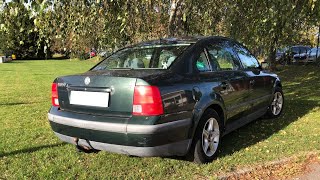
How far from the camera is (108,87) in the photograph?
3885 millimetres

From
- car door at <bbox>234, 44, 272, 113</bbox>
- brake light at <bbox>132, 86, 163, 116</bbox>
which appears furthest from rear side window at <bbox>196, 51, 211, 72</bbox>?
car door at <bbox>234, 44, 272, 113</bbox>

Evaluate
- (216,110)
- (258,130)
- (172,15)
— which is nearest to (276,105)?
(258,130)

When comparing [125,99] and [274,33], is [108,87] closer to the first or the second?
[125,99]

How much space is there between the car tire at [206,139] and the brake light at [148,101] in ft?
2.53

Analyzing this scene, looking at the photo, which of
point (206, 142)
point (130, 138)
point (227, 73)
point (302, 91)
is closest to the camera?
point (130, 138)

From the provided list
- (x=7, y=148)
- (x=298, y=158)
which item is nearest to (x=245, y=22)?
(x=298, y=158)

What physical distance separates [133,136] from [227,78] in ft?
5.80

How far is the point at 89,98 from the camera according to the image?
4031mm

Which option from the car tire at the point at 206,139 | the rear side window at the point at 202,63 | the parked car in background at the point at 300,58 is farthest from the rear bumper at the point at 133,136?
the parked car in background at the point at 300,58

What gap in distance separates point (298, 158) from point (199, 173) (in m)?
1.33

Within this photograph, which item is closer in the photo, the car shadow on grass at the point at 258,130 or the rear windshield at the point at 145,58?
the rear windshield at the point at 145,58

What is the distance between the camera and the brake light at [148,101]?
3684 millimetres

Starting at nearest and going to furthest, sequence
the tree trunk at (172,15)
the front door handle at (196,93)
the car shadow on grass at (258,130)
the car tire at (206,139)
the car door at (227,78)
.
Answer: the front door handle at (196,93) < the car tire at (206,139) < the car door at (227,78) < the car shadow on grass at (258,130) < the tree trunk at (172,15)

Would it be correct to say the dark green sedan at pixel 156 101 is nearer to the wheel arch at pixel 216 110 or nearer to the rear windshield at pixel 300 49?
the wheel arch at pixel 216 110
